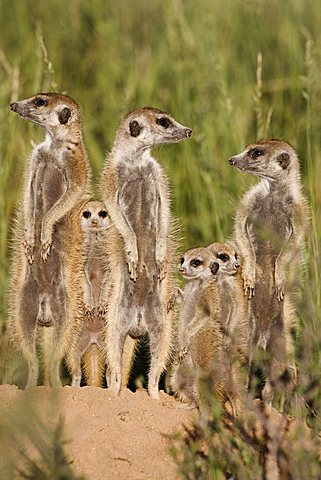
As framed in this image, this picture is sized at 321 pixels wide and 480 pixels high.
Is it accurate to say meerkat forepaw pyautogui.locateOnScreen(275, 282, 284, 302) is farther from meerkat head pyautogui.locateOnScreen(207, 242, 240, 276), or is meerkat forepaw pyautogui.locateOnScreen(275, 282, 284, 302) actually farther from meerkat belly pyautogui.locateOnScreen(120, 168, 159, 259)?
meerkat belly pyautogui.locateOnScreen(120, 168, 159, 259)

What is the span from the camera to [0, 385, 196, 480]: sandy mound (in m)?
4.56

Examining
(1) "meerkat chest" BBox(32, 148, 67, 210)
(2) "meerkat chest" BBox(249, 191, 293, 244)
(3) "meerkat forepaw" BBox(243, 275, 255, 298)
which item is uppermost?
(1) "meerkat chest" BBox(32, 148, 67, 210)

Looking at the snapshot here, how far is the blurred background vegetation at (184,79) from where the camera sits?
736 cm

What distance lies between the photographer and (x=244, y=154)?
5914 mm

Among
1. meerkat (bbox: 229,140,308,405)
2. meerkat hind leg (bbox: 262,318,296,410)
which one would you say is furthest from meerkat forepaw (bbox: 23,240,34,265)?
meerkat hind leg (bbox: 262,318,296,410)

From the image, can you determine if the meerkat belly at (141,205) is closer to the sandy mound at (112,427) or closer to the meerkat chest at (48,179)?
the meerkat chest at (48,179)

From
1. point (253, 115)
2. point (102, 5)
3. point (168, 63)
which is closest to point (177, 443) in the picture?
point (253, 115)

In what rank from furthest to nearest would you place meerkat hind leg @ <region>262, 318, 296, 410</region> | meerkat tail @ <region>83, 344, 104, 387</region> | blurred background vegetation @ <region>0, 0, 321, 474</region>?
blurred background vegetation @ <region>0, 0, 321, 474</region> → meerkat tail @ <region>83, 344, 104, 387</region> → meerkat hind leg @ <region>262, 318, 296, 410</region>

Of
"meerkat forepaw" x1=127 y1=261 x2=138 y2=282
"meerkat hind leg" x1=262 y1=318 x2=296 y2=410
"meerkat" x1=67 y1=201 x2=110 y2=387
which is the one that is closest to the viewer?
"meerkat hind leg" x1=262 y1=318 x2=296 y2=410

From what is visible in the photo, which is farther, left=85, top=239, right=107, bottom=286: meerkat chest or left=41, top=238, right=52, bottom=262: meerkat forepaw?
left=85, top=239, right=107, bottom=286: meerkat chest

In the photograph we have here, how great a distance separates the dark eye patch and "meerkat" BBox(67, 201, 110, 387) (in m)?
0.86

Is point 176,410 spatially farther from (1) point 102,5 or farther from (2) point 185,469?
(1) point 102,5

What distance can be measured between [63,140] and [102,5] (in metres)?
4.51

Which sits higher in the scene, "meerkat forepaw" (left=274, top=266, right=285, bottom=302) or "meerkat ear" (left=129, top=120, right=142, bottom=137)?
"meerkat ear" (left=129, top=120, right=142, bottom=137)
